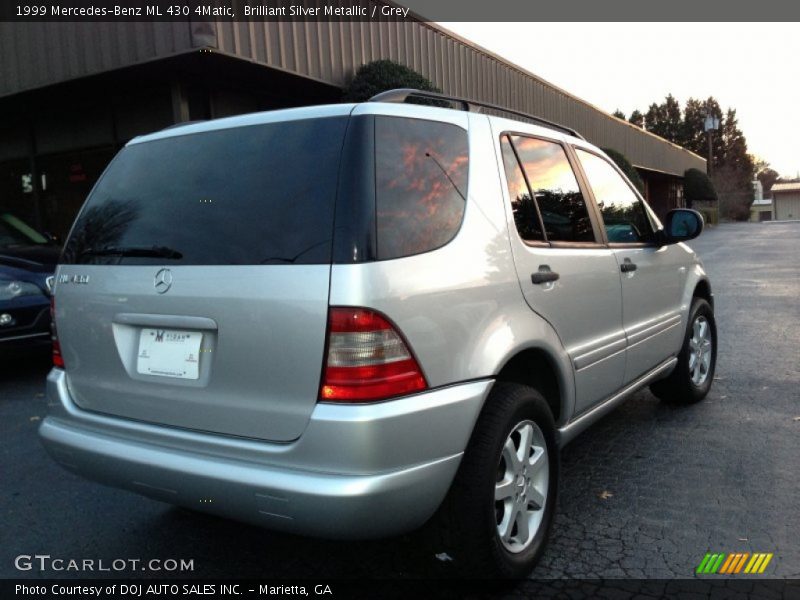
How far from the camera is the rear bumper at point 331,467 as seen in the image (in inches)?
79.8

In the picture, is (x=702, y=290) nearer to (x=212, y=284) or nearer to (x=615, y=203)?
(x=615, y=203)

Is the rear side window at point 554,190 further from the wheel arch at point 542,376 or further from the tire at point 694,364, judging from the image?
the tire at point 694,364

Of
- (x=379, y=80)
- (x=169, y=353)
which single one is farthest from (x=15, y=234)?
(x=169, y=353)

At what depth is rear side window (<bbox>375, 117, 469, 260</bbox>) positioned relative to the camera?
2189 millimetres

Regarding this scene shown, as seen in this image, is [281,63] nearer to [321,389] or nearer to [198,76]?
[198,76]

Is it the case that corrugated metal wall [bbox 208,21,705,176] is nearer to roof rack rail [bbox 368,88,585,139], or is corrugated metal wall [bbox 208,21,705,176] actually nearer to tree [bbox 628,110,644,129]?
roof rack rail [bbox 368,88,585,139]

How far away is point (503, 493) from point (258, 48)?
8.33 m

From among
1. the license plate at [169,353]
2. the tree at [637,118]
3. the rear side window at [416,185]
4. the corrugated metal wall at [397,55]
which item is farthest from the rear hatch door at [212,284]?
the tree at [637,118]

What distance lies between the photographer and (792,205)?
280ft

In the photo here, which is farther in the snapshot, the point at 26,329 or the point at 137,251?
the point at 26,329

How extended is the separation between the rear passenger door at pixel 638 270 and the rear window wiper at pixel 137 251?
2.24 metres

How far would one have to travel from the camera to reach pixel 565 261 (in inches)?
118

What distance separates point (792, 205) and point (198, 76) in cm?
9293

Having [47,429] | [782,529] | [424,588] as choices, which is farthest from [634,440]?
[47,429]
